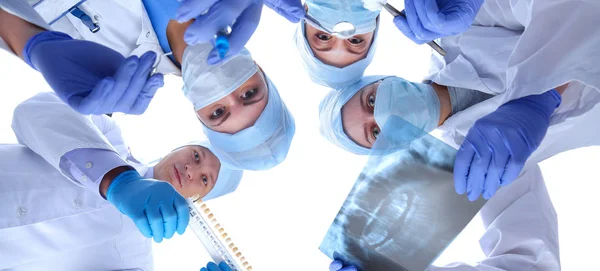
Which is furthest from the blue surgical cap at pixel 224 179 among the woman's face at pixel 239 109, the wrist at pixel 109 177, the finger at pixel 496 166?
the finger at pixel 496 166

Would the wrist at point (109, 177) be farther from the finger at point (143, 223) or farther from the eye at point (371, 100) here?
the eye at point (371, 100)

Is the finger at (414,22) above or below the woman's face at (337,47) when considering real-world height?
above

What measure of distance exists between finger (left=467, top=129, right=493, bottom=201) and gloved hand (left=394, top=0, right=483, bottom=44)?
1.15 ft

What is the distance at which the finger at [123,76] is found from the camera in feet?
4.34

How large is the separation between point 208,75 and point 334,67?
0.47 m

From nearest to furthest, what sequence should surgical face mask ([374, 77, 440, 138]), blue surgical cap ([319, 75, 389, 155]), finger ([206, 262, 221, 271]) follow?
finger ([206, 262, 221, 271]), surgical face mask ([374, 77, 440, 138]), blue surgical cap ([319, 75, 389, 155])

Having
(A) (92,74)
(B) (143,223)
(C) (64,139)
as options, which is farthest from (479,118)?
(C) (64,139)

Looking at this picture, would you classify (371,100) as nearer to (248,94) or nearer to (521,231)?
(248,94)

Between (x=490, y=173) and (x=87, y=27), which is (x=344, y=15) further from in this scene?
(x=87, y=27)

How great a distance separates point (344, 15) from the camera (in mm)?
1686

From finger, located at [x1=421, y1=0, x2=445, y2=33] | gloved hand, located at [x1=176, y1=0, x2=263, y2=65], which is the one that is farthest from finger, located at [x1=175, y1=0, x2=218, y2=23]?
finger, located at [x1=421, y1=0, x2=445, y2=33]

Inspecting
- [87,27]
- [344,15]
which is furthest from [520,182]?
[87,27]

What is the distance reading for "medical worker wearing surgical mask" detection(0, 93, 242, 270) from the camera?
1409 millimetres

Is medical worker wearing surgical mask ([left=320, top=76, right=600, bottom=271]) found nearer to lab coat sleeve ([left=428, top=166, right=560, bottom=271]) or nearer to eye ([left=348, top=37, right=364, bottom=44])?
lab coat sleeve ([left=428, top=166, right=560, bottom=271])
